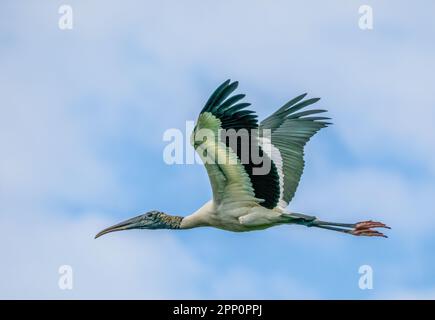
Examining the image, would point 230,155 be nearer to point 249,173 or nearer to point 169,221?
point 249,173

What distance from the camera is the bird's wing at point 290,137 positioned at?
2247 cm

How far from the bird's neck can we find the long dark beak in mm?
439

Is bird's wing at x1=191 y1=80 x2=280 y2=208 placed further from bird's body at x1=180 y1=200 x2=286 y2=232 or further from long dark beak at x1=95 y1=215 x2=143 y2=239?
long dark beak at x1=95 y1=215 x2=143 y2=239

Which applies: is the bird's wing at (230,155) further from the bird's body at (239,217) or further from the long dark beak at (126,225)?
the long dark beak at (126,225)

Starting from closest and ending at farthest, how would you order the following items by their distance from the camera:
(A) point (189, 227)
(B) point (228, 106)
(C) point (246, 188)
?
(B) point (228, 106), (C) point (246, 188), (A) point (189, 227)

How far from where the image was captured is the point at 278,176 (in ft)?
70.1

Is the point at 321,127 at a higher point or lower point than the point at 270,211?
higher

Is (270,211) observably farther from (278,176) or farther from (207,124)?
(207,124)

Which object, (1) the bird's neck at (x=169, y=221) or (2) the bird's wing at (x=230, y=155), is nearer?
(2) the bird's wing at (x=230, y=155)

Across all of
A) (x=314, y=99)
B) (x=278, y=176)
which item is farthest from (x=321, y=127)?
(x=278, y=176)

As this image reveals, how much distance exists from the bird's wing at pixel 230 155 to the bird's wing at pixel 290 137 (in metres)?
1.30

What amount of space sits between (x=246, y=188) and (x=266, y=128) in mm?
2558

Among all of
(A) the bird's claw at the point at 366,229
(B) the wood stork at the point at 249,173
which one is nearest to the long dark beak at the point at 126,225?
(B) the wood stork at the point at 249,173
